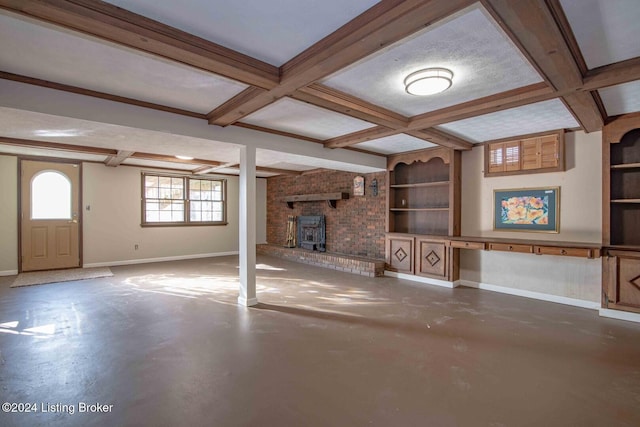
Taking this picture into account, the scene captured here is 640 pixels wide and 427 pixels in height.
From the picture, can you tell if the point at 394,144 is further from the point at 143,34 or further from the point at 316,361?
the point at 143,34

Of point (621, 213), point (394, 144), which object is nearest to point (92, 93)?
point (394, 144)

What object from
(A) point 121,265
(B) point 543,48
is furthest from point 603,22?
(A) point 121,265

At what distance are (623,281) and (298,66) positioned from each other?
179 inches

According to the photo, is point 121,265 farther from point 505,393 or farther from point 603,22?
point 603,22

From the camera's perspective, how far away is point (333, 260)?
6.96m

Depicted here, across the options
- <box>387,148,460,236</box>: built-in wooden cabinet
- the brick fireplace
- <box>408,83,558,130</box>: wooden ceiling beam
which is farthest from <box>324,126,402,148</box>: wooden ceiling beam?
the brick fireplace

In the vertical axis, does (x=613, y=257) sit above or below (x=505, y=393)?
above

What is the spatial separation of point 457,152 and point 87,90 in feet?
17.3

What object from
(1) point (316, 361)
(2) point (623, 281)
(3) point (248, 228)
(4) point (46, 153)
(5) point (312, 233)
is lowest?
(1) point (316, 361)

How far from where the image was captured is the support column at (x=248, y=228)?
429 centimetres

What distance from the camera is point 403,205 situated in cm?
652

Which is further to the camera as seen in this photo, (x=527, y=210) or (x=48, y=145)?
(x=48, y=145)

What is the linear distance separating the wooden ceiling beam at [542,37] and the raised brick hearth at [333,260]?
164 inches

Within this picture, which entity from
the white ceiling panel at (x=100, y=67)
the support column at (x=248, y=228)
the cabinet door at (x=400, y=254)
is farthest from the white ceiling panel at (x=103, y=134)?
the cabinet door at (x=400, y=254)
